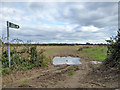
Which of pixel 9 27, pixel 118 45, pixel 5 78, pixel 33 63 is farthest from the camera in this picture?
pixel 33 63

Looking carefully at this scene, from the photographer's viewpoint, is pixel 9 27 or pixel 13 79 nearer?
pixel 13 79

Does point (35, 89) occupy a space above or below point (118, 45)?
below

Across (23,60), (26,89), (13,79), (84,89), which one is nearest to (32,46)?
(23,60)

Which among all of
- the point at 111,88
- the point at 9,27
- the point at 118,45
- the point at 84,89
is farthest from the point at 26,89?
the point at 118,45

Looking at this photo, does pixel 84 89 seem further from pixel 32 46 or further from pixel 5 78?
pixel 32 46

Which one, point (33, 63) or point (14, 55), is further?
point (33, 63)

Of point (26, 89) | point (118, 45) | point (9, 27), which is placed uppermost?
point (9, 27)

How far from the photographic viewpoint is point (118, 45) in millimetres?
5305

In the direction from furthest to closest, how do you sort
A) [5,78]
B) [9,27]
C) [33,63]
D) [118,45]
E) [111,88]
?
[33,63]
[9,27]
[118,45]
[5,78]
[111,88]

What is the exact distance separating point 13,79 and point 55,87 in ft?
7.14

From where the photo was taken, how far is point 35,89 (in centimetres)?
363

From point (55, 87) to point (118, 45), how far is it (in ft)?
11.8

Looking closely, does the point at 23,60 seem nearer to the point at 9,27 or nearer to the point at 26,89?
the point at 9,27

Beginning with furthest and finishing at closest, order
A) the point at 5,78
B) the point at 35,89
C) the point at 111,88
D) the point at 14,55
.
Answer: the point at 14,55 → the point at 5,78 → the point at 35,89 → the point at 111,88
